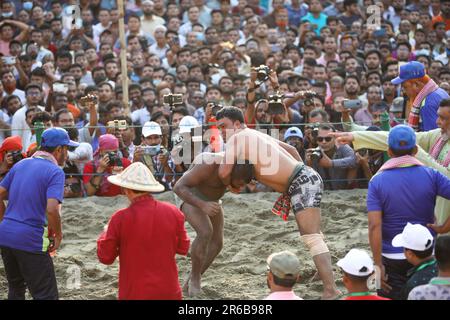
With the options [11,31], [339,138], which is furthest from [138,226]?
[11,31]

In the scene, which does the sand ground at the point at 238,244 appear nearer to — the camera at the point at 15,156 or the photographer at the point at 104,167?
the photographer at the point at 104,167

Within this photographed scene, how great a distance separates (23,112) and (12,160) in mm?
2295

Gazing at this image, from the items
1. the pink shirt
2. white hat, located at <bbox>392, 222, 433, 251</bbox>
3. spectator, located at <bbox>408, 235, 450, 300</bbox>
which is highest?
white hat, located at <bbox>392, 222, 433, 251</bbox>

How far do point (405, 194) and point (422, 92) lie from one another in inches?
91.2

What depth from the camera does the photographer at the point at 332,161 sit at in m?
9.62

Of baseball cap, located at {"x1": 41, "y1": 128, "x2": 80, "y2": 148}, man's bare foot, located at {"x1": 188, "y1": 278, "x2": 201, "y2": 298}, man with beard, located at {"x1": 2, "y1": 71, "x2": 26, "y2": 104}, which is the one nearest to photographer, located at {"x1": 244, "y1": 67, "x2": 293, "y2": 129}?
man's bare foot, located at {"x1": 188, "y1": 278, "x2": 201, "y2": 298}

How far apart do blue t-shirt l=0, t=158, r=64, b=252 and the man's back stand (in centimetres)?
82

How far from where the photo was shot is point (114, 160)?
9703 millimetres

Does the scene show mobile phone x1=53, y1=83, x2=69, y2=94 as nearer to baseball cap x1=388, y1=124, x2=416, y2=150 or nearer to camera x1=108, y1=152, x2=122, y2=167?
camera x1=108, y1=152, x2=122, y2=167

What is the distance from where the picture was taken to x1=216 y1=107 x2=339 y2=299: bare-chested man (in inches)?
268

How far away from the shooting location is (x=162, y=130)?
403 inches

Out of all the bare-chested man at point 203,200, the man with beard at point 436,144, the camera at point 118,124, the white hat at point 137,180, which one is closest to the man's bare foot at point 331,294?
the man with beard at point 436,144

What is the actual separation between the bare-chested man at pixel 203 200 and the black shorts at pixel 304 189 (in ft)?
1.16
